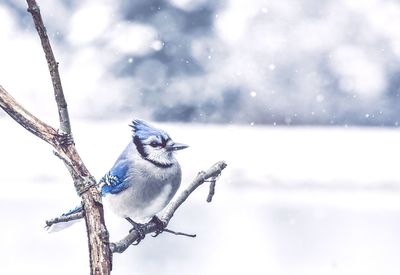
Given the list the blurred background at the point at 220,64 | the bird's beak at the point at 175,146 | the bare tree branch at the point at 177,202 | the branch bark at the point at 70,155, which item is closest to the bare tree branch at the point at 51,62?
the branch bark at the point at 70,155

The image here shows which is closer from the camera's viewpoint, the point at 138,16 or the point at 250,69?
the point at 138,16

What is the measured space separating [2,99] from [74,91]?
6.50 m

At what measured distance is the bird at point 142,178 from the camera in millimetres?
763

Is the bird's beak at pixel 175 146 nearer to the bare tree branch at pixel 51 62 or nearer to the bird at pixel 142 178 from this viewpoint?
the bird at pixel 142 178

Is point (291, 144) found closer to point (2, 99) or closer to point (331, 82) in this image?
point (331, 82)

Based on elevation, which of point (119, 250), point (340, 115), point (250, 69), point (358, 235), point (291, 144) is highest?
point (250, 69)

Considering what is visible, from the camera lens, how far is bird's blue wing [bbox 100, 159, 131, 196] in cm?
79

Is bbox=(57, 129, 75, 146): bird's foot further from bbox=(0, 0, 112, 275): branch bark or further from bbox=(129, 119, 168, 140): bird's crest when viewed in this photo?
bbox=(129, 119, 168, 140): bird's crest

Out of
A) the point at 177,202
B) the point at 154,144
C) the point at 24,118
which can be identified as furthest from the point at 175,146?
the point at 24,118

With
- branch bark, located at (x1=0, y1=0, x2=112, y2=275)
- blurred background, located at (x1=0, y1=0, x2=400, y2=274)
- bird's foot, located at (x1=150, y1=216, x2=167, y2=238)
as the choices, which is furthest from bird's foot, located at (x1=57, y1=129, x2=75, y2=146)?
blurred background, located at (x1=0, y1=0, x2=400, y2=274)

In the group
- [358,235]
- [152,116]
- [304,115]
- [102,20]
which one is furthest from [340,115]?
[358,235]

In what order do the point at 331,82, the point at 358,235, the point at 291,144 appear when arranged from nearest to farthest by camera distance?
the point at 358,235
the point at 291,144
the point at 331,82

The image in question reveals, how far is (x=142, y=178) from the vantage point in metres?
0.81

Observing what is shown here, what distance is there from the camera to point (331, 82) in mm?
7441
